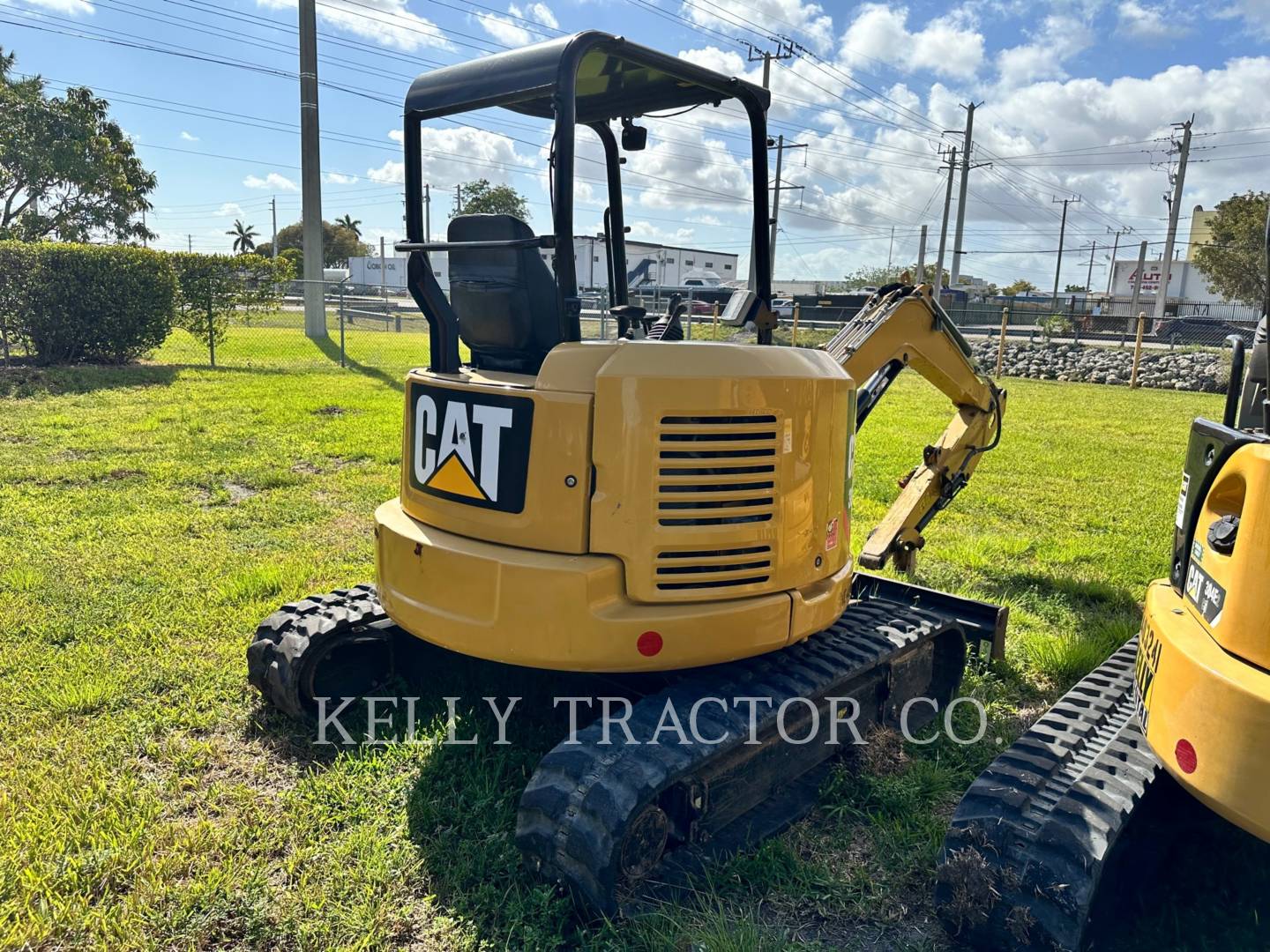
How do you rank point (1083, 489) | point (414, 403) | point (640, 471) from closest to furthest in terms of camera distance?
point (640, 471)
point (414, 403)
point (1083, 489)

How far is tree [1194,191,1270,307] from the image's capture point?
39.7 metres

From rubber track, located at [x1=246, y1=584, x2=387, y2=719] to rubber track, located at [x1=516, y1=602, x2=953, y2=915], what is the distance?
1.43 meters

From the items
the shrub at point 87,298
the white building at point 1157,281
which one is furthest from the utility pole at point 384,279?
the white building at point 1157,281

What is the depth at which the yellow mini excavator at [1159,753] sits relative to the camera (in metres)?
2.23

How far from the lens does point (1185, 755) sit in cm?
234

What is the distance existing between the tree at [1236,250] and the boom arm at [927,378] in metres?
41.2

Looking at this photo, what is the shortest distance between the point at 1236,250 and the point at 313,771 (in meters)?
48.0

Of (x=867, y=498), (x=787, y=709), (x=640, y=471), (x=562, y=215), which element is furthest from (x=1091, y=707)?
(x=867, y=498)

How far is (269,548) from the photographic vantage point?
6488mm

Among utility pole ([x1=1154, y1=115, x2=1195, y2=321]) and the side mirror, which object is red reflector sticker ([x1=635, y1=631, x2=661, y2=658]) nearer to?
the side mirror

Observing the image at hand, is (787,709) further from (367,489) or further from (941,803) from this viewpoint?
(367,489)

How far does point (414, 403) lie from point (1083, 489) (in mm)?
7780

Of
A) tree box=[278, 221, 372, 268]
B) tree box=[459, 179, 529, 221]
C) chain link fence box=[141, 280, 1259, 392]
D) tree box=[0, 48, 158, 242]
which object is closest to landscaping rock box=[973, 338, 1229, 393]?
chain link fence box=[141, 280, 1259, 392]

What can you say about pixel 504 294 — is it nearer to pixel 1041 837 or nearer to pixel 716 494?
pixel 716 494
